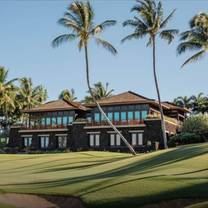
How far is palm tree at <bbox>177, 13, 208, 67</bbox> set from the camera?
167ft

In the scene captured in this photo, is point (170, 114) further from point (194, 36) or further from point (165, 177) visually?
point (165, 177)

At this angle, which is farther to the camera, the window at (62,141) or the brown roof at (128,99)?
the window at (62,141)

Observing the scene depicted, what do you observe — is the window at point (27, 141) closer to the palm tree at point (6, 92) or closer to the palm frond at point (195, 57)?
the palm tree at point (6, 92)

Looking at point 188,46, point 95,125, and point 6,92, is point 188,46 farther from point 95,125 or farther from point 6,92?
point 6,92

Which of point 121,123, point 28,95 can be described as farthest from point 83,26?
point 28,95

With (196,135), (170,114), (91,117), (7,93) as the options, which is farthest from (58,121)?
(196,135)

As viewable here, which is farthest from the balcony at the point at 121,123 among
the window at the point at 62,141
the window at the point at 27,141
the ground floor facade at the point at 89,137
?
the window at the point at 27,141

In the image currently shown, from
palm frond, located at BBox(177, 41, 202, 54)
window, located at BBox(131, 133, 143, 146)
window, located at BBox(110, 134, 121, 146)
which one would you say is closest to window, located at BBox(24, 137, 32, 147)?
window, located at BBox(110, 134, 121, 146)

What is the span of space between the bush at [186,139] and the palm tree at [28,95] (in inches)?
1553

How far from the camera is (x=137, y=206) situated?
16297 millimetres

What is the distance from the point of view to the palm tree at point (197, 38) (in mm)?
50812

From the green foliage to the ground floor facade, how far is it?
4480 mm

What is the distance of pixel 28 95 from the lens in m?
95.1

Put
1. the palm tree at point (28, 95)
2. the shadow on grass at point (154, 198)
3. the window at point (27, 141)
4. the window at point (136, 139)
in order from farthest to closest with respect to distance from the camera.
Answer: the palm tree at point (28, 95) → the window at point (27, 141) → the window at point (136, 139) → the shadow on grass at point (154, 198)
